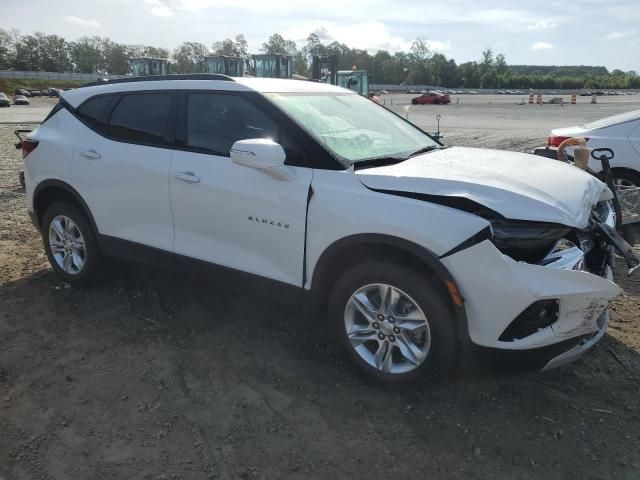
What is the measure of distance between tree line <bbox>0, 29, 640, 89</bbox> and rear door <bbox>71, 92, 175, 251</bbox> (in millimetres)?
96225

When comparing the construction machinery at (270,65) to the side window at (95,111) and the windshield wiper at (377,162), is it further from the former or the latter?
the windshield wiper at (377,162)

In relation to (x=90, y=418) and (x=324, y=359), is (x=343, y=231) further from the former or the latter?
(x=90, y=418)

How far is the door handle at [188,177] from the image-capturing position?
12.0 feet

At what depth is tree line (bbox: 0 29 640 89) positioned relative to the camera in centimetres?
9869

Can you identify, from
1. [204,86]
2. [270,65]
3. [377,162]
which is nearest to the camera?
[377,162]

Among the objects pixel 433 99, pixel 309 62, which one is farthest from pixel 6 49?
pixel 433 99

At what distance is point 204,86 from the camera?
12.6 feet

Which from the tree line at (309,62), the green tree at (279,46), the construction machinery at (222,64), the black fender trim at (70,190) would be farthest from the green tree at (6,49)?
the black fender trim at (70,190)

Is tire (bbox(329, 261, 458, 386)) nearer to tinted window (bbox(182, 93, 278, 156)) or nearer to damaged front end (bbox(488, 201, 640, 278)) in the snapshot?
damaged front end (bbox(488, 201, 640, 278))

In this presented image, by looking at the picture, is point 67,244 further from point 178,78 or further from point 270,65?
point 270,65

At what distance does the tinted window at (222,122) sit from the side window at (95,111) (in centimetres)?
96

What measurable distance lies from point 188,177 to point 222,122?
0.45m

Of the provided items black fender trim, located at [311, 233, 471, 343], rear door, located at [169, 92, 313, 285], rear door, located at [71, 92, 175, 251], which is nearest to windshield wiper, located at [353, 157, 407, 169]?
rear door, located at [169, 92, 313, 285]

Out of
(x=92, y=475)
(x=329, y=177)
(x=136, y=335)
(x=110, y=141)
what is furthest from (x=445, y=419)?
(x=110, y=141)
